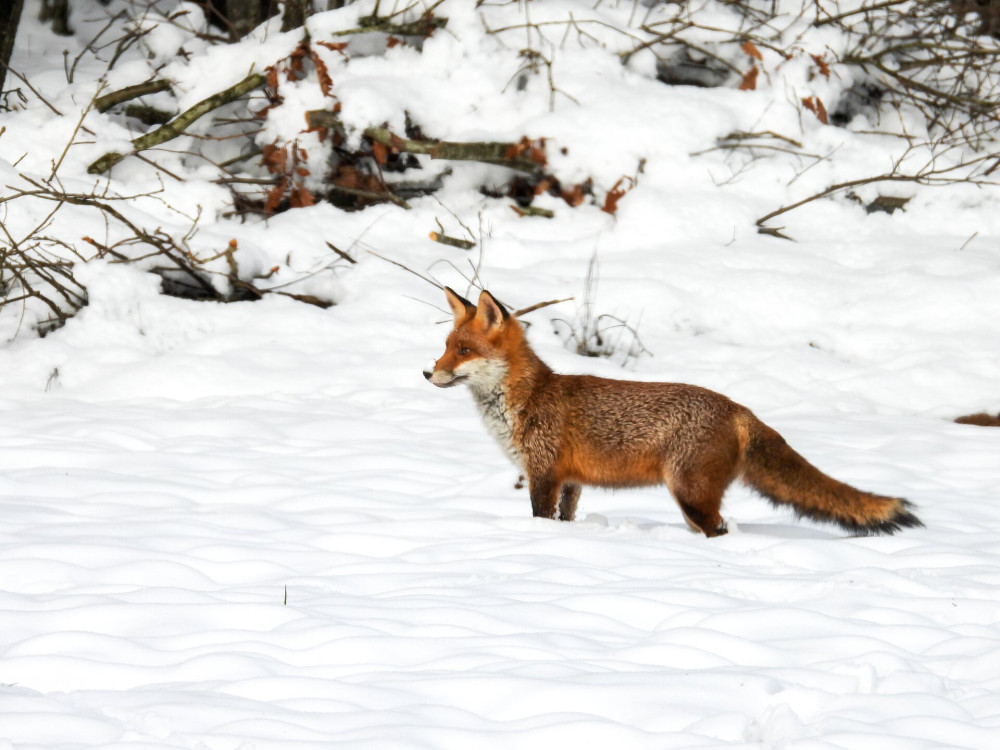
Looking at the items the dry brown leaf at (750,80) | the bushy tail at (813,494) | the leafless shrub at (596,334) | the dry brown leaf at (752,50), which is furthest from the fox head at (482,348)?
the dry brown leaf at (752,50)

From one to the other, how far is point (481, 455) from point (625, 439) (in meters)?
1.78

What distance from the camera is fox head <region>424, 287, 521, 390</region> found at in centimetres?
611

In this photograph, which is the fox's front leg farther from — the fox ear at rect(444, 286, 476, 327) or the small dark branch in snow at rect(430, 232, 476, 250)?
the small dark branch in snow at rect(430, 232, 476, 250)

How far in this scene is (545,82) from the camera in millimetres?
11758

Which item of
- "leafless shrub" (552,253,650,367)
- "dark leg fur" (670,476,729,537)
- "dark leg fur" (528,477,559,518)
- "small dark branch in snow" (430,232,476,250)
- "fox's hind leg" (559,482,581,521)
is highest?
"dark leg fur" (670,476,729,537)

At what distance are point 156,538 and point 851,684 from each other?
313 cm

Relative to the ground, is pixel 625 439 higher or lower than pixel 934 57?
lower

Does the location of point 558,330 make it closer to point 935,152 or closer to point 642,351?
point 642,351

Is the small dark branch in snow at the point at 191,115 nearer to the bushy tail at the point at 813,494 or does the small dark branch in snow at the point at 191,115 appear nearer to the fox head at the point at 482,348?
the fox head at the point at 482,348

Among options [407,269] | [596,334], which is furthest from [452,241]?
[596,334]

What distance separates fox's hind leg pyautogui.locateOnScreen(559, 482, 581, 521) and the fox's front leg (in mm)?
217

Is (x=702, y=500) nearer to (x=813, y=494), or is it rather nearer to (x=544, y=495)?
(x=813, y=494)

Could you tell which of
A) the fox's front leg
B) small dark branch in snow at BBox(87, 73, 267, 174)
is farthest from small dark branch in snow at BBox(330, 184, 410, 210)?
the fox's front leg

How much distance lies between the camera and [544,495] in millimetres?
5977
